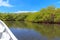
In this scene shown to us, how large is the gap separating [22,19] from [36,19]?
1172cm

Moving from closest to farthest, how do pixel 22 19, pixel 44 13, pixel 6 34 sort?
pixel 6 34, pixel 44 13, pixel 22 19

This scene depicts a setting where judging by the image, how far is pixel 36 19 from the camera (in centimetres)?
4519

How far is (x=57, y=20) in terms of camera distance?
134 feet

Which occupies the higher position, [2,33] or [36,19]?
[2,33]

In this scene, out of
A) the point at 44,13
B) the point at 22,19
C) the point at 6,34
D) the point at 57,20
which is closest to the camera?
the point at 6,34

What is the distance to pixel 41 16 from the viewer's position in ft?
147

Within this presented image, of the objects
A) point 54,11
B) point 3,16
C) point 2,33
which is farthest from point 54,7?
point 2,33

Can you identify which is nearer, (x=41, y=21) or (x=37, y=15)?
(x=41, y=21)

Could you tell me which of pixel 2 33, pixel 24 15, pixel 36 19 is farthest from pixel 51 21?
pixel 2 33

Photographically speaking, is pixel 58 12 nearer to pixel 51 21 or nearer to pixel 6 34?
pixel 51 21

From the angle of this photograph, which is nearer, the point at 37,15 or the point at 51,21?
the point at 51,21

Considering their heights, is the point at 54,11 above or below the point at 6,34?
below

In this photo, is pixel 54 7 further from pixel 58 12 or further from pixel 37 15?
pixel 37 15

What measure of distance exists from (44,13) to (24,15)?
13.3 m
